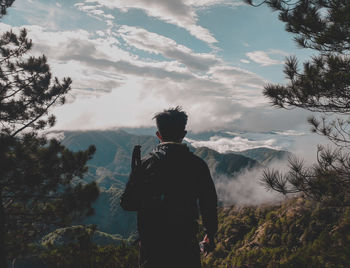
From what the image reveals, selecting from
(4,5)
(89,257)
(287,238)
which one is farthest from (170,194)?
(287,238)

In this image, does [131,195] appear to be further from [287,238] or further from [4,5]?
[287,238]

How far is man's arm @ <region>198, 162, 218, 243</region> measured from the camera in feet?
11.0

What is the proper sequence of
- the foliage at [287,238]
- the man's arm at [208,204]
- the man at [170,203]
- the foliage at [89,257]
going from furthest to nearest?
1. the foliage at [89,257]
2. the foliage at [287,238]
3. the man's arm at [208,204]
4. the man at [170,203]

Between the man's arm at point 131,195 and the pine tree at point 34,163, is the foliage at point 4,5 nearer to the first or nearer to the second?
the pine tree at point 34,163

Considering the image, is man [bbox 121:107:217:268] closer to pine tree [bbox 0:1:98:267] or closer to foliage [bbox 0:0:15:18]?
pine tree [bbox 0:1:98:267]

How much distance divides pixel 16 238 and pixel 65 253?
8.35m

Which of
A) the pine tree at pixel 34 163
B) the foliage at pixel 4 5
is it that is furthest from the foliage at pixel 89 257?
the foliage at pixel 4 5

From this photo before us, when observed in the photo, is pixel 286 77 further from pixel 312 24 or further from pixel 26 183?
pixel 26 183

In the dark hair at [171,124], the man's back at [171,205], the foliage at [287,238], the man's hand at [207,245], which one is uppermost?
the dark hair at [171,124]

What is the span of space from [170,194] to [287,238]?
4362 inches

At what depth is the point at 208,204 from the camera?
334cm

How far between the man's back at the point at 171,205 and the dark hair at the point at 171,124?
0.56 ft

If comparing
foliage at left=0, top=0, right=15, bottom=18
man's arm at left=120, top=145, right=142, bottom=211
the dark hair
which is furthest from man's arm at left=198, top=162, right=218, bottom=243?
foliage at left=0, top=0, right=15, bottom=18

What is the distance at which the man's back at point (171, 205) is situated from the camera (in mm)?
3152
